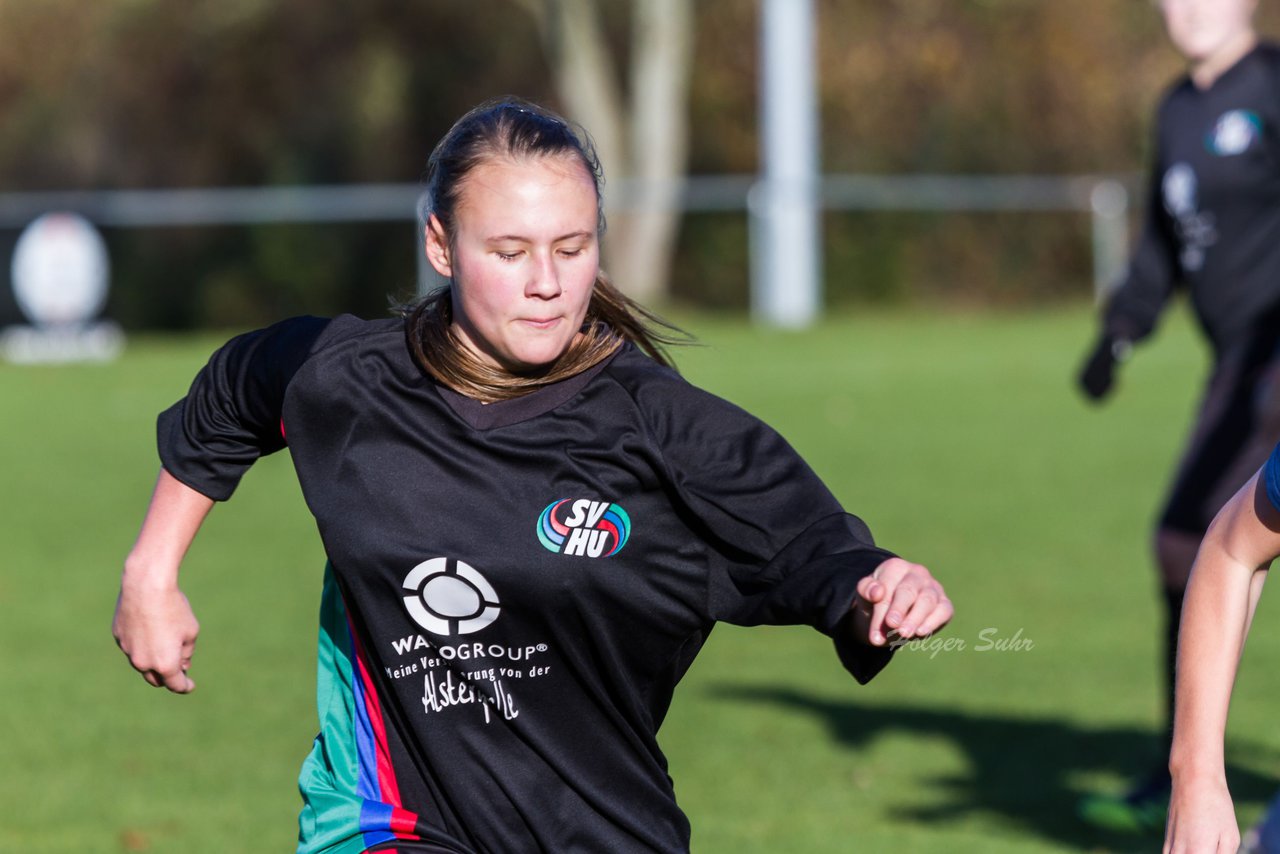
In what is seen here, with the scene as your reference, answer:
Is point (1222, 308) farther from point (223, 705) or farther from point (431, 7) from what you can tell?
point (431, 7)

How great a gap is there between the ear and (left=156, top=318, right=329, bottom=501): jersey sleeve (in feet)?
0.70

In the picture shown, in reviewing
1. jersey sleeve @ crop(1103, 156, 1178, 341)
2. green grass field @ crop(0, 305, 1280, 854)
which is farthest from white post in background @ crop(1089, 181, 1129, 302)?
jersey sleeve @ crop(1103, 156, 1178, 341)

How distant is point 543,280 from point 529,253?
2.3 inches

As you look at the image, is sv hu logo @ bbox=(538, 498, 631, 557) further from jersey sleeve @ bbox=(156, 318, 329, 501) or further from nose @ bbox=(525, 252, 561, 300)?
jersey sleeve @ bbox=(156, 318, 329, 501)

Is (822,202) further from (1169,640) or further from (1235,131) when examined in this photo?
(1169,640)

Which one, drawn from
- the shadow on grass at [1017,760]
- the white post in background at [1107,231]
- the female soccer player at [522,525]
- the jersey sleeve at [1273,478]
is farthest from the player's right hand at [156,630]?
the white post in background at [1107,231]

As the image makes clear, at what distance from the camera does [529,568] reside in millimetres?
3158

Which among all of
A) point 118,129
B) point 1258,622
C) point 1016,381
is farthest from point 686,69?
point 1258,622

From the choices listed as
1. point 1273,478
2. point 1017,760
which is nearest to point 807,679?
point 1017,760

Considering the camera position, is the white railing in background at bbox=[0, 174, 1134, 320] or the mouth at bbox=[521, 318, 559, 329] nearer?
the mouth at bbox=[521, 318, 559, 329]

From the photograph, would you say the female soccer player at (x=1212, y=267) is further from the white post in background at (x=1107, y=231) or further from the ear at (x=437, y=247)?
the white post in background at (x=1107, y=231)

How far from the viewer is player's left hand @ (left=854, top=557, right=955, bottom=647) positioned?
2775 millimetres

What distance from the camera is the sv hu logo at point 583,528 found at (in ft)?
10.4

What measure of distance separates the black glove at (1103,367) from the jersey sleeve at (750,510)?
126 inches
